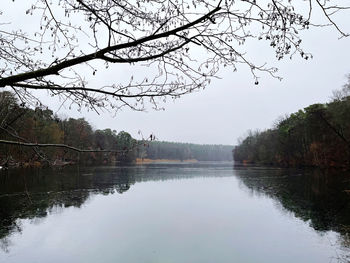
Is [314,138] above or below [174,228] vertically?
above

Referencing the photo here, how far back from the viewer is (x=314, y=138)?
161 ft

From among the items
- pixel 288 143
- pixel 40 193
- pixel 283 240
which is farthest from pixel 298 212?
pixel 288 143

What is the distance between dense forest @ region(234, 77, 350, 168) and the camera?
3750 cm

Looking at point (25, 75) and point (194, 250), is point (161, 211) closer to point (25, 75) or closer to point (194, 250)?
point (194, 250)

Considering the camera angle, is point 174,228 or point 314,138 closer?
point 174,228

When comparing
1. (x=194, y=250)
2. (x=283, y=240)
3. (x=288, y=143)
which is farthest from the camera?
(x=288, y=143)

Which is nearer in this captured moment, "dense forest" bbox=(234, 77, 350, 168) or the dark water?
the dark water

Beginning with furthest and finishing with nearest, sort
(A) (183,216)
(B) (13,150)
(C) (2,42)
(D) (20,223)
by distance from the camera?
(A) (183,216) < (D) (20,223) < (B) (13,150) < (C) (2,42)

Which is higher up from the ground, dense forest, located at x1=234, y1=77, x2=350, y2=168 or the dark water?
dense forest, located at x1=234, y1=77, x2=350, y2=168

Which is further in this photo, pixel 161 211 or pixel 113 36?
pixel 161 211

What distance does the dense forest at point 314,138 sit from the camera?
37.5 metres

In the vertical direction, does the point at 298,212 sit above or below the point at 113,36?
below

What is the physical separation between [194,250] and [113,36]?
27.2ft

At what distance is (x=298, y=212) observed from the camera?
14328 mm
